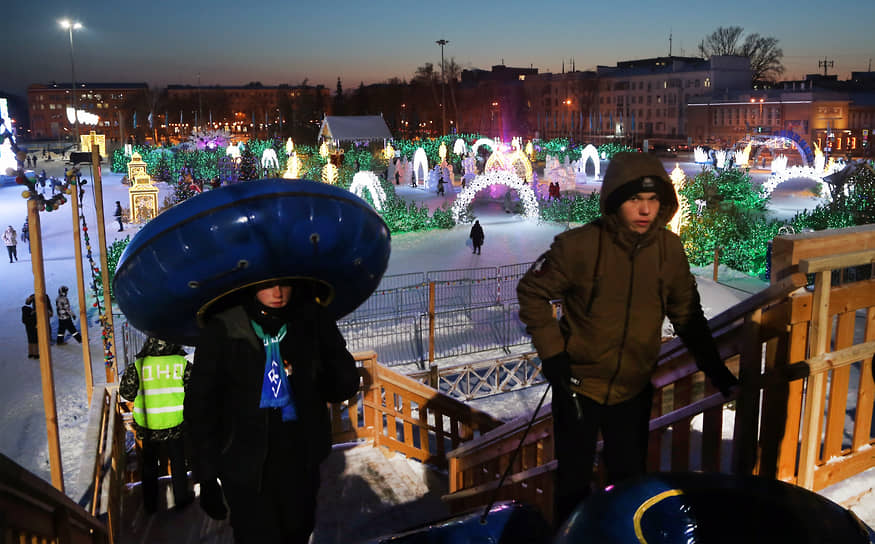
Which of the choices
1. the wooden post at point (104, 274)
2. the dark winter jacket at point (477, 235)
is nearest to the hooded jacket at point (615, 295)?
the wooden post at point (104, 274)

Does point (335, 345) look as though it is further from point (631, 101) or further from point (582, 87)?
point (582, 87)

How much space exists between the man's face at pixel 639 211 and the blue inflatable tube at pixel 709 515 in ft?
3.48

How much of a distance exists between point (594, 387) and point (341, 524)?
9.32 ft

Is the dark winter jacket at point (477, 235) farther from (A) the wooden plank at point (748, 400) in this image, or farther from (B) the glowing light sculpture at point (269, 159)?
(B) the glowing light sculpture at point (269, 159)

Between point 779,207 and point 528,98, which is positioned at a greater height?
point 528,98

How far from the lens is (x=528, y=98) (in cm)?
10444

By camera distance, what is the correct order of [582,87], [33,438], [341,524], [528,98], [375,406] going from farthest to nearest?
[528,98] → [582,87] → [33,438] → [375,406] → [341,524]

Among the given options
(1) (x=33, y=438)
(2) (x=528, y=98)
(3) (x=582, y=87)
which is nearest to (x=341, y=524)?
(1) (x=33, y=438)

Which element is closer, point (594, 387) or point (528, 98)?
point (594, 387)

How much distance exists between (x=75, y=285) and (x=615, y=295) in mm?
17050

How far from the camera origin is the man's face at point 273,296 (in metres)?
2.87

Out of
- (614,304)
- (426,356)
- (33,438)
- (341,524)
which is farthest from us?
(426,356)

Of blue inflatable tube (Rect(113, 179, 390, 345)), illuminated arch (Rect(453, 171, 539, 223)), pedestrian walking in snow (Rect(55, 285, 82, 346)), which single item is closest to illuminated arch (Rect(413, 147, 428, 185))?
illuminated arch (Rect(453, 171, 539, 223))

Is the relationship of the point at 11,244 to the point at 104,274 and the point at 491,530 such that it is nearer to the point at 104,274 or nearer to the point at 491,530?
the point at 104,274
